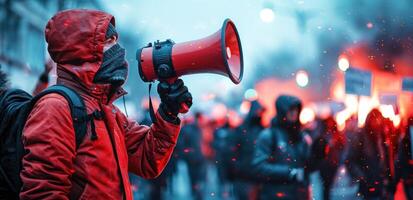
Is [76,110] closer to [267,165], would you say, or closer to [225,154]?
[267,165]

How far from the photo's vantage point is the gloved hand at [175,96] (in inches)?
119

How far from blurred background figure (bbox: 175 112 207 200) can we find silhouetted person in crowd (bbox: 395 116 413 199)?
196 inches

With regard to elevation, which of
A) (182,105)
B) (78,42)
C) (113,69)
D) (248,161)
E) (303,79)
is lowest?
(248,161)

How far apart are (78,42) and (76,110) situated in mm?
285

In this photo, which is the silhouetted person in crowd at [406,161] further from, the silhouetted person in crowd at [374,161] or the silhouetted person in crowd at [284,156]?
the silhouetted person in crowd at [284,156]

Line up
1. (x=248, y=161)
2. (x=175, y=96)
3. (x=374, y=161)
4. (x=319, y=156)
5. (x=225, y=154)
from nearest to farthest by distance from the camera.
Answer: (x=175, y=96)
(x=374, y=161)
(x=319, y=156)
(x=248, y=161)
(x=225, y=154)

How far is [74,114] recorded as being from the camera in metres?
2.70

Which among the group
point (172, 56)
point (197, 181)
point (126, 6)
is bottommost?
point (197, 181)

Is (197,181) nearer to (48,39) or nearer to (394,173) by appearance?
(394,173)

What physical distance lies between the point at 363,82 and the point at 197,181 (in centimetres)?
504

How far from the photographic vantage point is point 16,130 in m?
2.78

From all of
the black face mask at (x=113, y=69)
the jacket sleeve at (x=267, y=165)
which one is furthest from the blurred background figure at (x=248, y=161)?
the black face mask at (x=113, y=69)

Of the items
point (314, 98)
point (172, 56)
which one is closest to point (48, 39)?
point (172, 56)

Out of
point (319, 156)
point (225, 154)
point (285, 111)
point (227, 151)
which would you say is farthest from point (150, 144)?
point (225, 154)
